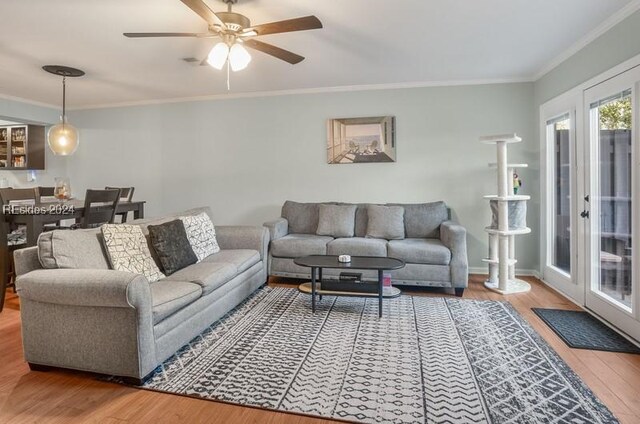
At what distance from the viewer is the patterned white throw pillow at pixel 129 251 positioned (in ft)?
8.31

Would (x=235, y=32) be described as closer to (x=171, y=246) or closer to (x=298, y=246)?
(x=171, y=246)

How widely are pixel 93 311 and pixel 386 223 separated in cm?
310

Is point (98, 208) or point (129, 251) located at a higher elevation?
point (98, 208)

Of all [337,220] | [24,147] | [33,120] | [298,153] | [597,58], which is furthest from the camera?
[24,147]

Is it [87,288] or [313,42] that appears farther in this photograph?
[313,42]

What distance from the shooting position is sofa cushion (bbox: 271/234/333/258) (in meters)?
4.07

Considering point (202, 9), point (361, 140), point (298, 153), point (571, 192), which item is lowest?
point (571, 192)

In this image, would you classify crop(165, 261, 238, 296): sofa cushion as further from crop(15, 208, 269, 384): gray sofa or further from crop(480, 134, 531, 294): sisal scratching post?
crop(480, 134, 531, 294): sisal scratching post

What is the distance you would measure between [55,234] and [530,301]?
13.1 ft

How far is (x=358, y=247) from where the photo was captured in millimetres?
3934

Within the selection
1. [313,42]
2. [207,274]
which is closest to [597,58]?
[313,42]

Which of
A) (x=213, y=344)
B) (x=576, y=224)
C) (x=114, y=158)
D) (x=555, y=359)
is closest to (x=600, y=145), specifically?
(x=576, y=224)

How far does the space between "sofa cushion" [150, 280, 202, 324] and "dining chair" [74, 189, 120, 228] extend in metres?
1.38

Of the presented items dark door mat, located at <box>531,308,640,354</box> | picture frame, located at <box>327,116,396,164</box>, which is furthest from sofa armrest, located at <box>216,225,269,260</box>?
dark door mat, located at <box>531,308,640,354</box>
